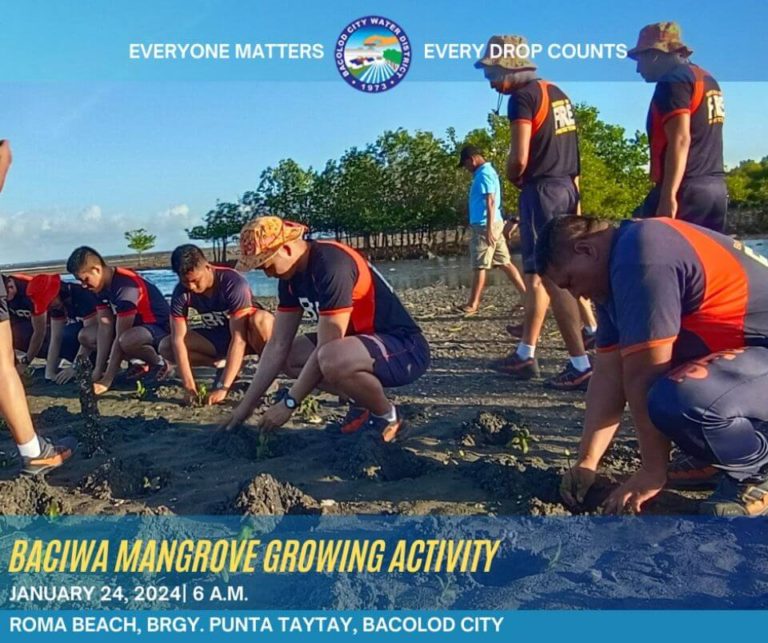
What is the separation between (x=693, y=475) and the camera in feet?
10.6

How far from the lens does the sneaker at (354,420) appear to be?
4.26 m

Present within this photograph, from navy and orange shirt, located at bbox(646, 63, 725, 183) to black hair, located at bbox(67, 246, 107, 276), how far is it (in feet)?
13.7

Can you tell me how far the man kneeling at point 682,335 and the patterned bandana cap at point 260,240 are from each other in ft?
4.73

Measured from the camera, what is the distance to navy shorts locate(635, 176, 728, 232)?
4.46 meters

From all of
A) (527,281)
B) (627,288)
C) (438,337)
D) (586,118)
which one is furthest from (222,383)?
(586,118)

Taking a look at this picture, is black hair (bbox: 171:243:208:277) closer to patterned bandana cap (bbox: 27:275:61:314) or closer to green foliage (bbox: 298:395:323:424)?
green foliage (bbox: 298:395:323:424)

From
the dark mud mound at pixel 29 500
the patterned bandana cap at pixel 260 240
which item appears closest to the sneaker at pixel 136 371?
the dark mud mound at pixel 29 500

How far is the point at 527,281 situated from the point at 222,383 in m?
2.33

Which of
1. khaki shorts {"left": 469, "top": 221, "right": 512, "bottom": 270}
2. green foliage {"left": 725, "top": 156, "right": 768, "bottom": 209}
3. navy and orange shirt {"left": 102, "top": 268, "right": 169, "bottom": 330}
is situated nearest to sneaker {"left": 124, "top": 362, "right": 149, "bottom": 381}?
navy and orange shirt {"left": 102, "top": 268, "right": 169, "bottom": 330}

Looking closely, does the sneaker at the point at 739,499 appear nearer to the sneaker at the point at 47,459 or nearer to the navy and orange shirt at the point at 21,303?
the sneaker at the point at 47,459

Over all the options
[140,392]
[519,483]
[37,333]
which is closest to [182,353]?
[140,392]

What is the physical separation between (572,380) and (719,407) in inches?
81.9

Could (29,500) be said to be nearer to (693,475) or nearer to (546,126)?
(693,475)

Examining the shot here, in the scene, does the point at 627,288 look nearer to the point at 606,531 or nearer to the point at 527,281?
the point at 606,531
